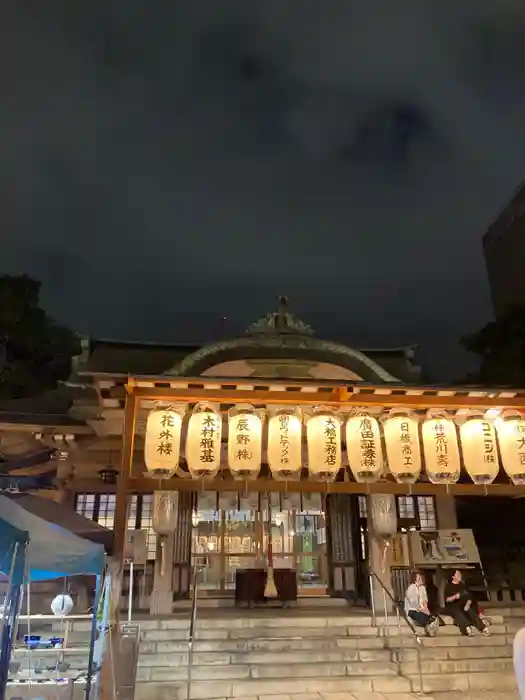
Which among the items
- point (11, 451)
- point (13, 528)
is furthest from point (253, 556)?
point (13, 528)

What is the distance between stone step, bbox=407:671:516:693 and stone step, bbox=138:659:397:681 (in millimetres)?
595

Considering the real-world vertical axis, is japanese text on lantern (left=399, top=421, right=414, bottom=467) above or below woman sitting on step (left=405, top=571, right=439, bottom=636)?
above

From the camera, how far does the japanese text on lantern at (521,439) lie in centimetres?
871

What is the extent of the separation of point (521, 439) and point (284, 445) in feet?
12.5

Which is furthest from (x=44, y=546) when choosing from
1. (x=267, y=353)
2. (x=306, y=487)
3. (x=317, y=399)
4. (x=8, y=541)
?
(x=267, y=353)

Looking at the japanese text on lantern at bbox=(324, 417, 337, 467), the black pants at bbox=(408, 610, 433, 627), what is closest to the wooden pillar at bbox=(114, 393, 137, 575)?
the japanese text on lantern at bbox=(324, 417, 337, 467)

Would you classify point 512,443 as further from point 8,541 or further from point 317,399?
point 8,541

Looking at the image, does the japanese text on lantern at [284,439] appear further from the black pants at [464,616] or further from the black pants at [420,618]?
the black pants at [464,616]

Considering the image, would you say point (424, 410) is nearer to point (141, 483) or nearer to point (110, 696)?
point (141, 483)

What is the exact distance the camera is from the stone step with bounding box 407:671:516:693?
960 centimetres

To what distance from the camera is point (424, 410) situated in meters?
9.59

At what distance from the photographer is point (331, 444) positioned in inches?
341

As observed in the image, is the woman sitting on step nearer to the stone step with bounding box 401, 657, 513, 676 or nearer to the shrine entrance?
the stone step with bounding box 401, 657, 513, 676

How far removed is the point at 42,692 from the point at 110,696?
1043 millimetres
